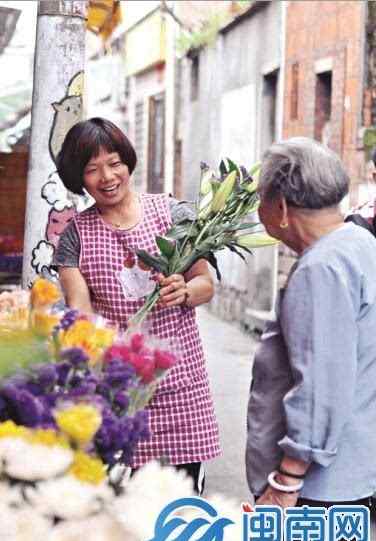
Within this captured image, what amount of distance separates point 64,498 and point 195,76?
63.3 ft

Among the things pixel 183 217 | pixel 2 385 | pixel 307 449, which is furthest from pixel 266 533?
pixel 183 217

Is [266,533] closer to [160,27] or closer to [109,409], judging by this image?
[109,409]

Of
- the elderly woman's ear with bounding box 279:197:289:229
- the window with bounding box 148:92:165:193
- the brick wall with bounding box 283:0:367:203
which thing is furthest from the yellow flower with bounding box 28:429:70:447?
the window with bounding box 148:92:165:193

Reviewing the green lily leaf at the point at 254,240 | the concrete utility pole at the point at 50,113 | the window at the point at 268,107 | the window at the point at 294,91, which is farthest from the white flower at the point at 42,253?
the window at the point at 268,107

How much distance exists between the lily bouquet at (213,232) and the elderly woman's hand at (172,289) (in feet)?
0.06

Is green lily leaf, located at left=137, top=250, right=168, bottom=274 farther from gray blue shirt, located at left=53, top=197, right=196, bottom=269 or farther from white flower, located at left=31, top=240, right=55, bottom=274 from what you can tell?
white flower, located at left=31, top=240, right=55, bottom=274

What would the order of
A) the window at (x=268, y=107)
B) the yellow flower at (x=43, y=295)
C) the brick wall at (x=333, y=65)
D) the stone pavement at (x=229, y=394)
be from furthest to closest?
the window at (x=268, y=107) < the brick wall at (x=333, y=65) < the stone pavement at (x=229, y=394) < the yellow flower at (x=43, y=295)

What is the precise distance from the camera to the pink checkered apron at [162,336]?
3674 millimetres

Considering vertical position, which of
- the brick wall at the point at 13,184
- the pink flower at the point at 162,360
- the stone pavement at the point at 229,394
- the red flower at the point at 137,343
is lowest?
the stone pavement at the point at 229,394

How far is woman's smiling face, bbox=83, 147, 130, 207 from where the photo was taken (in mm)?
3656

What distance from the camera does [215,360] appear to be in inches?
490

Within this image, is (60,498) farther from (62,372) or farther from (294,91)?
(294,91)

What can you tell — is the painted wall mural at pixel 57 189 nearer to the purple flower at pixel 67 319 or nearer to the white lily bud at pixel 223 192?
the white lily bud at pixel 223 192

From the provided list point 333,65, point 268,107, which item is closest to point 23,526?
point 333,65
